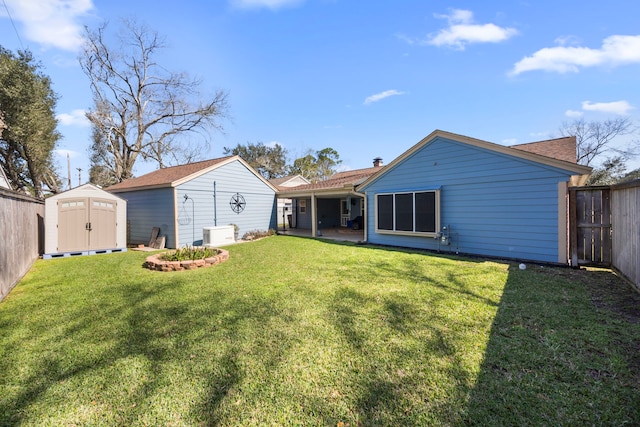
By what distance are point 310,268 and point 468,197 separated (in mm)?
5037

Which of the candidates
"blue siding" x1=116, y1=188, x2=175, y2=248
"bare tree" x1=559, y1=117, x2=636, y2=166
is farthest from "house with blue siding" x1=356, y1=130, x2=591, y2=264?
"bare tree" x1=559, y1=117, x2=636, y2=166

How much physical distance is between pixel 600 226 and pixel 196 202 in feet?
40.0

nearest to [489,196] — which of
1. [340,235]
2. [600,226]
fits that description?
[600,226]

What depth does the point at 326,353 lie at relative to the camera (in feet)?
9.09

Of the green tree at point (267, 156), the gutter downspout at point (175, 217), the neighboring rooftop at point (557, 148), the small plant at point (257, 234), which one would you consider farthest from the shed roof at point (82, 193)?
the green tree at point (267, 156)

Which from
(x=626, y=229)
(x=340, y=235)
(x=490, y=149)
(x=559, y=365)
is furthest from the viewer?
(x=340, y=235)

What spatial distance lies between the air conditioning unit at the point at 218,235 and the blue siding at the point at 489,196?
6.93 meters

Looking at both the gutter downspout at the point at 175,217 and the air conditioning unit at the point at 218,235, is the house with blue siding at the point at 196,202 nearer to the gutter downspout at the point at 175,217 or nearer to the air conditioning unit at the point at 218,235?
the gutter downspout at the point at 175,217

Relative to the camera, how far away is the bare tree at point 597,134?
64.1 ft

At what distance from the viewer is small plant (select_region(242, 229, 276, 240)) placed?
12.4 m

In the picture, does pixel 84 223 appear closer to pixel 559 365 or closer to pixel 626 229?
pixel 559 365

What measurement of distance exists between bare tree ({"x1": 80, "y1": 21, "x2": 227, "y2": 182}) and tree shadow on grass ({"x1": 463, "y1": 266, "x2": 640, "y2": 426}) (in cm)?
2454

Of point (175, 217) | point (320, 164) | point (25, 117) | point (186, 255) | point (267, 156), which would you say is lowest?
point (186, 255)

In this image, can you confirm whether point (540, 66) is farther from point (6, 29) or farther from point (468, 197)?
point (6, 29)
